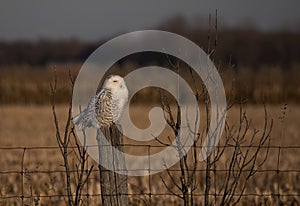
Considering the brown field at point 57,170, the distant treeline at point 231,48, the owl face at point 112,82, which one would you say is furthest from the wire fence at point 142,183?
the distant treeline at point 231,48

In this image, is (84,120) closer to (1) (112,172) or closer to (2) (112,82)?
(2) (112,82)

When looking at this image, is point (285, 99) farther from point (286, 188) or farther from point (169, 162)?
point (286, 188)

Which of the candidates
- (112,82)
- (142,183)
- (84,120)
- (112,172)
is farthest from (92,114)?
(142,183)

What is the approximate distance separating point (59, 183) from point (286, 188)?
3121mm

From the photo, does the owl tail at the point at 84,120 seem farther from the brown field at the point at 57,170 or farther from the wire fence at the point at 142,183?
the brown field at the point at 57,170

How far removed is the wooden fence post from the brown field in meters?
0.48

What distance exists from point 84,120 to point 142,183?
4036 millimetres

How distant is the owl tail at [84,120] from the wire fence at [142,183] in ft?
0.65

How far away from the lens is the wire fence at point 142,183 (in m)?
5.62

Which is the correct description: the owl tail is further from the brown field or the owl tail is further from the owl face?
the brown field

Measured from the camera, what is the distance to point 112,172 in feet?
14.9

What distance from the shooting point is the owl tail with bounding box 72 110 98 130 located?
4711 millimetres

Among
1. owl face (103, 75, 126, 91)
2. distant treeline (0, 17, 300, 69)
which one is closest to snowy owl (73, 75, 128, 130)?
owl face (103, 75, 126, 91)

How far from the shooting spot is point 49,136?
15.2 m
